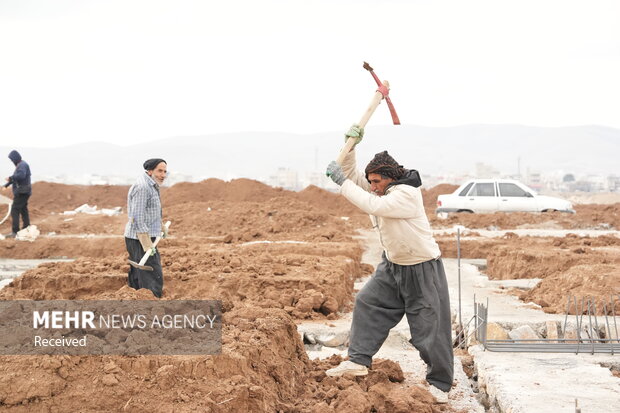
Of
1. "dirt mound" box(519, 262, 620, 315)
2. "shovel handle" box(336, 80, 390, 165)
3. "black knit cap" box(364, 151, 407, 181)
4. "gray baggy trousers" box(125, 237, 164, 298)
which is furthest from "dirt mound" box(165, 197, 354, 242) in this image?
"black knit cap" box(364, 151, 407, 181)

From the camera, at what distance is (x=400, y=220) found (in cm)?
485

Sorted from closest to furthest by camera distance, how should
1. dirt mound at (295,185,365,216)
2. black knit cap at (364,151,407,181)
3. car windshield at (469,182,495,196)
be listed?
1. black knit cap at (364,151,407,181)
2. car windshield at (469,182,495,196)
3. dirt mound at (295,185,365,216)

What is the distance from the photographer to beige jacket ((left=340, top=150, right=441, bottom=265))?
15.4ft

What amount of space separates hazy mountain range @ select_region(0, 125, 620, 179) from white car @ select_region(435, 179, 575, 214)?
103m


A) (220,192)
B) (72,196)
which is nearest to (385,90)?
(220,192)

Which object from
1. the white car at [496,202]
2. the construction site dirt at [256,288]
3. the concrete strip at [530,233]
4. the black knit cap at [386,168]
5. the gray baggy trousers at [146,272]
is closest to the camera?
the construction site dirt at [256,288]

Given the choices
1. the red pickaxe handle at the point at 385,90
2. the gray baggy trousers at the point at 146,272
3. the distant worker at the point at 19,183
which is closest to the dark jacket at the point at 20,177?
the distant worker at the point at 19,183

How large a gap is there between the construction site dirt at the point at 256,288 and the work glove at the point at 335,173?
48.8 inches

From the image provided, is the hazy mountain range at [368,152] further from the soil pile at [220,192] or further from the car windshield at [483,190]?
the car windshield at [483,190]

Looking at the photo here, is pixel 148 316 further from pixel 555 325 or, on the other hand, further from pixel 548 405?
pixel 555 325

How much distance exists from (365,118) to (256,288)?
151 inches

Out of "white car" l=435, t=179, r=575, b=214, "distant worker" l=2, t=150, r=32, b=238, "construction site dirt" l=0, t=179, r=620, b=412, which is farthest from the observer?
"white car" l=435, t=179, r=575, b=214

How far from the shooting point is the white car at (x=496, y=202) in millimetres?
20516

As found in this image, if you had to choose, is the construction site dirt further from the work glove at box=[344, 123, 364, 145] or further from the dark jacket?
the work glove at box=[344, 123, 364, 145]
